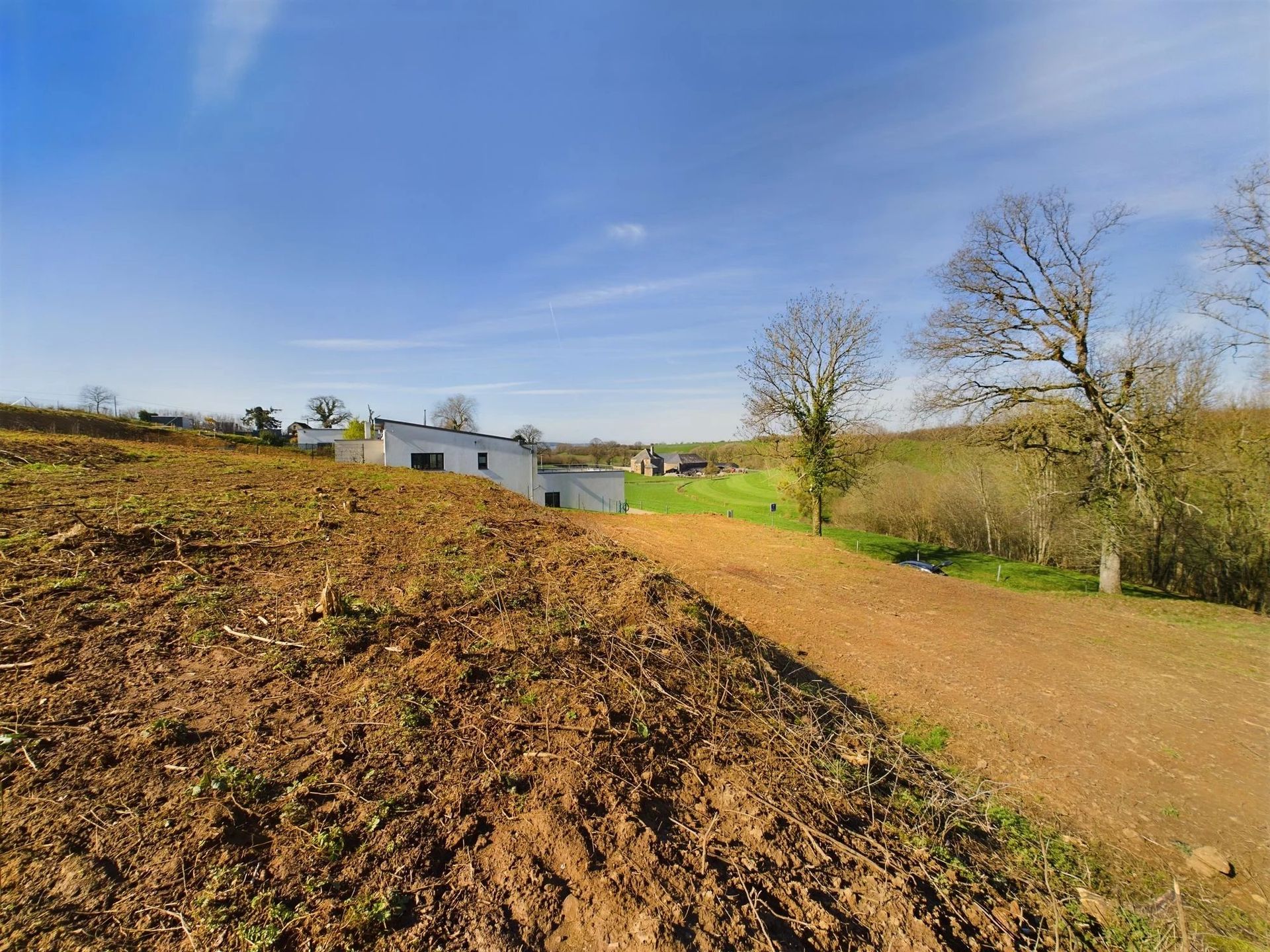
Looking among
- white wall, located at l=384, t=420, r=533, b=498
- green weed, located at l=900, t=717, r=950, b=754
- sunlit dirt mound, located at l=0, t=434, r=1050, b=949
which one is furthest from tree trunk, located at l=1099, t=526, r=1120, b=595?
white wall, located at l=384, t=420, r=533, b=498

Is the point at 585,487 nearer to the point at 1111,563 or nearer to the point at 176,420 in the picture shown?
the point at 1111,563

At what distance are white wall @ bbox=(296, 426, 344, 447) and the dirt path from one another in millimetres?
42511

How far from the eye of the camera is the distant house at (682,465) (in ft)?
307

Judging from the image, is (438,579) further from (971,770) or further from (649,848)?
(971,770)

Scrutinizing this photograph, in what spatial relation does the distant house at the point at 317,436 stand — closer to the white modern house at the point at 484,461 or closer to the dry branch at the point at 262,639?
the white modern house at the point at 484,461

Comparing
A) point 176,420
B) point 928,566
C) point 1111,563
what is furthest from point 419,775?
point 176,420

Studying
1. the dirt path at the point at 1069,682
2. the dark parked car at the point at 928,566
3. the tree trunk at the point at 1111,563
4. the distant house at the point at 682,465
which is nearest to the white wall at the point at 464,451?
the dirt path at the point at 1069,682

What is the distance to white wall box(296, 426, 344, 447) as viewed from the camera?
1687 inches

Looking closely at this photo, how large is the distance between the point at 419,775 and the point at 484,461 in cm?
2562

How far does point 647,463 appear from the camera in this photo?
3509 inches

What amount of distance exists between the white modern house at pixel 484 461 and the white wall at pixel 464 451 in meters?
0.03

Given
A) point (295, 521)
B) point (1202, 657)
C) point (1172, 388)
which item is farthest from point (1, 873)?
point (1172, 388)

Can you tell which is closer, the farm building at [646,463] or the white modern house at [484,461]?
the white modern house at [484,461]

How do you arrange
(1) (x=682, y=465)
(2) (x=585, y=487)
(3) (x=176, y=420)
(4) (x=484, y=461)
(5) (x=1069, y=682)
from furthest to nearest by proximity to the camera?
(1) (x=682, y=465)
(3) (x=176, y=420)
(2) (x=585, y=487)
(4) (x=484, y=461)
(5) (x=1069, y=682)
